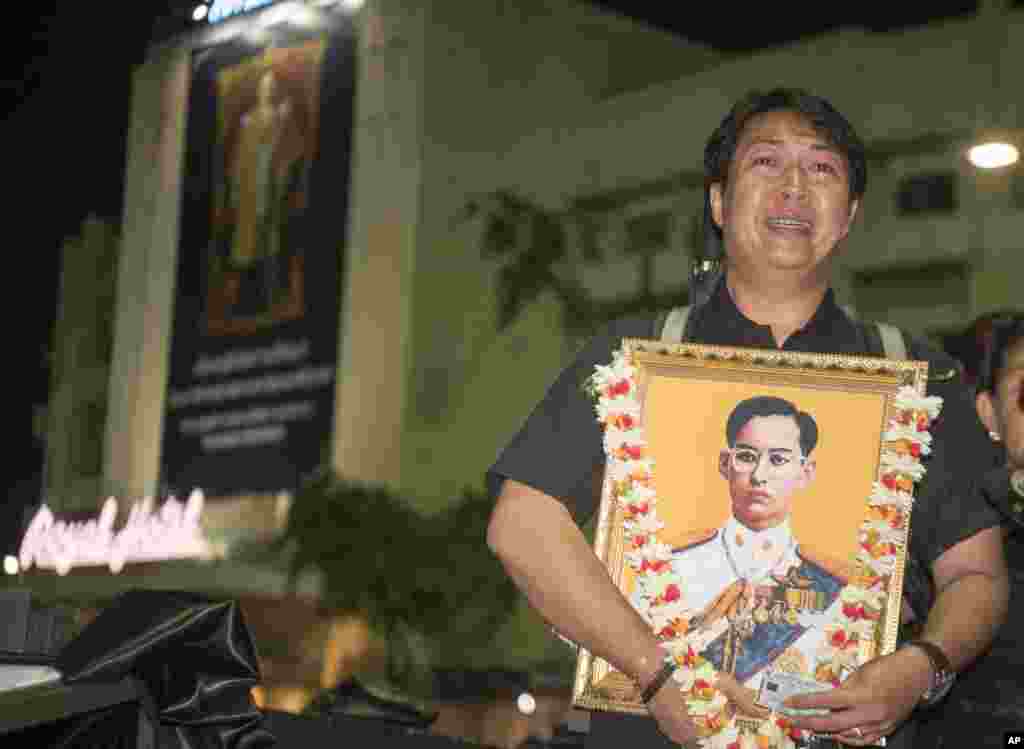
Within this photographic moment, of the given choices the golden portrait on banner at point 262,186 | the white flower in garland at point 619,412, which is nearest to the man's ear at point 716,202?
the white flower in garland at point 619,412

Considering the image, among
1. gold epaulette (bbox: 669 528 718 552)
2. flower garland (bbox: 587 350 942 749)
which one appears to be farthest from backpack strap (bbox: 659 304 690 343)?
gold epaulette (bbox: 669 528 718 552)

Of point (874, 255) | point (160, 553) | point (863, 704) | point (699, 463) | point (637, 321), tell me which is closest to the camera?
point (863, 704)

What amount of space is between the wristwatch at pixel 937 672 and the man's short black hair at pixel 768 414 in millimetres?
342

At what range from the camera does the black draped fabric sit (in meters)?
2.23

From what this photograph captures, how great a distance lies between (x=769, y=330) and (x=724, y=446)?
0.26 m

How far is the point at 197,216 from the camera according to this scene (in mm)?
10570

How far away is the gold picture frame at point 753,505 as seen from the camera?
6.81 ft

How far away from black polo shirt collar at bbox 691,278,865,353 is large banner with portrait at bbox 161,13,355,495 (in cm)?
738

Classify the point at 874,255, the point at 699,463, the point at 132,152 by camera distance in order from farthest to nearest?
the point at 874,255, the point at 132,152, the point at 699,463

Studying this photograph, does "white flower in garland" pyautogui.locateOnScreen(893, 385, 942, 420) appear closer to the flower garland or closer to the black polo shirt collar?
the flower garland

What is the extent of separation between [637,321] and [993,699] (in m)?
1.06

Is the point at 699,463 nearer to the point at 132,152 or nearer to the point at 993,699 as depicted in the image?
the point at 993,699

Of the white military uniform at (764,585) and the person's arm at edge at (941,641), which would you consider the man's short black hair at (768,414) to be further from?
the person's arm at edge at (941,641)

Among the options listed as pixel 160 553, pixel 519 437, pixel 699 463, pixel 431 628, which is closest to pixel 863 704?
pixel 699 463
